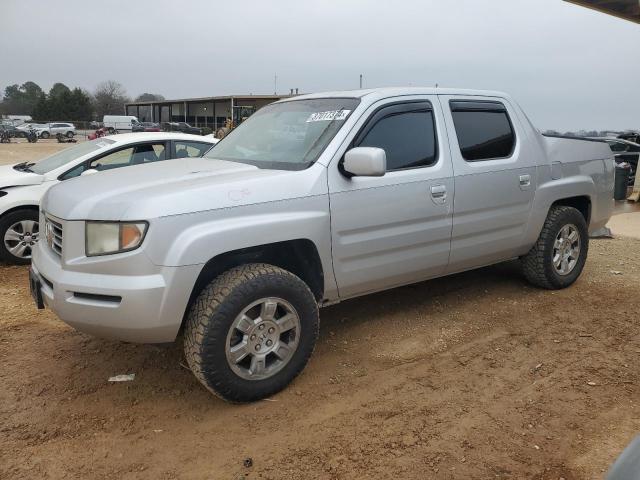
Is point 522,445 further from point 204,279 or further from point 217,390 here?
point 204,279

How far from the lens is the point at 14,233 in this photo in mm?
6094

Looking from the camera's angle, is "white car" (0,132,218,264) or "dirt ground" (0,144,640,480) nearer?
"dirt ground" (0,144,640,480)

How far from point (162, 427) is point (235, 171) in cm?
159

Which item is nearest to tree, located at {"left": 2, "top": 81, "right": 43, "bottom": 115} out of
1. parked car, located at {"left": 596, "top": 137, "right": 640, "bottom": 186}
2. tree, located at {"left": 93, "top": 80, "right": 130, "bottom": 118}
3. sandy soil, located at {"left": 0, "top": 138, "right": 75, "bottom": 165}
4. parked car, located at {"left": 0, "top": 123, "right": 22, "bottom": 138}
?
tree, located at {"left": 93, "top": 80, "right": 130, "bottom": 118}

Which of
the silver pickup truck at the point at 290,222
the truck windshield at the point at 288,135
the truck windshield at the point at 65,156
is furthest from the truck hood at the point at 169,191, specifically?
the truck windshield at the point at 65,156

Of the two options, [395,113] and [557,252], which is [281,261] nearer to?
[395,113]

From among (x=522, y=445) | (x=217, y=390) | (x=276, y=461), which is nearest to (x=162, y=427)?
(x=217, y=390)

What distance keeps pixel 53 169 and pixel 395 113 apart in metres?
4.33

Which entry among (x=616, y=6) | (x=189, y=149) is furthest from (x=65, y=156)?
(x=616, y=6)

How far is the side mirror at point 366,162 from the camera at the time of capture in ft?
11.0

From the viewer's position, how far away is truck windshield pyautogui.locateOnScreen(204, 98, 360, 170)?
146 inches

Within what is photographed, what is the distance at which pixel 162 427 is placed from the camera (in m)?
3.08

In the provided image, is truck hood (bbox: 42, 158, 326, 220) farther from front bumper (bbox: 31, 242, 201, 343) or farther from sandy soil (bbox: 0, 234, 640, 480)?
sandy soil (bbox: 0, 234, 640, 480)

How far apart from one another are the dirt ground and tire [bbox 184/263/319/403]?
0.16 m
